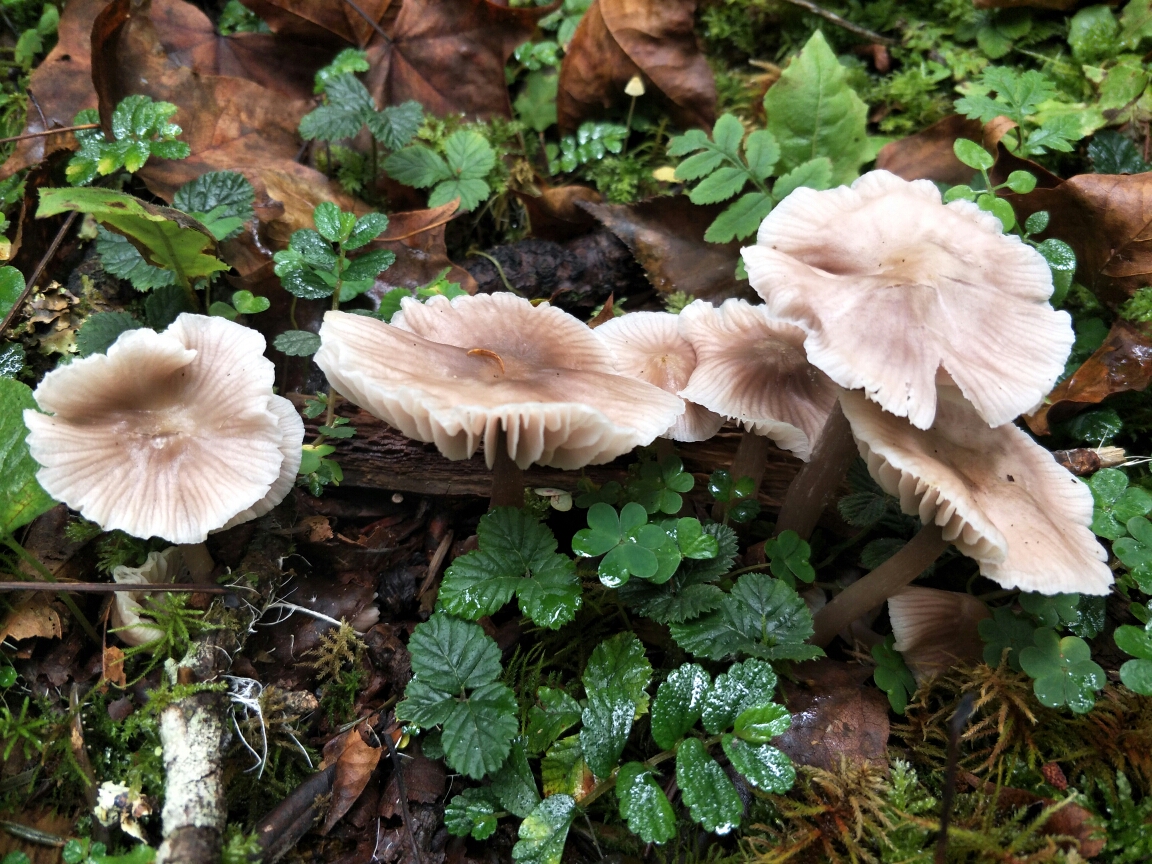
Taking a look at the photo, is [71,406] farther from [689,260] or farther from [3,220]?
[689,260]

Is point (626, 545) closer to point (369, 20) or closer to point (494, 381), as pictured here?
point (494, 381)

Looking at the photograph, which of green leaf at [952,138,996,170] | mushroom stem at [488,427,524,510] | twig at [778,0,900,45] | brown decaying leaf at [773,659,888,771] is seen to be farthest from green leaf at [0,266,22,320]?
twig at [778,0,900,45]

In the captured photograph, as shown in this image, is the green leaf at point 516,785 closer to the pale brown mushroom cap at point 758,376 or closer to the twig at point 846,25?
the pale brown mushroom cap at point 758,376

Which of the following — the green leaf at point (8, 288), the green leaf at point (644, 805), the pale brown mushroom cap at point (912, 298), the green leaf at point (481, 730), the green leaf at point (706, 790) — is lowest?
the green leaf at point (481, 730)

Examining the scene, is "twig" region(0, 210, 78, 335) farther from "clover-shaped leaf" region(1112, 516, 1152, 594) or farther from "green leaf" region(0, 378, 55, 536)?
"clover-shaped leaf" region(1112, 516, 1152, 594)

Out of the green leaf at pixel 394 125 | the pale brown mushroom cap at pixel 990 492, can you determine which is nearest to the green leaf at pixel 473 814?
the pale brown mushroom cap at pixel 990 492
